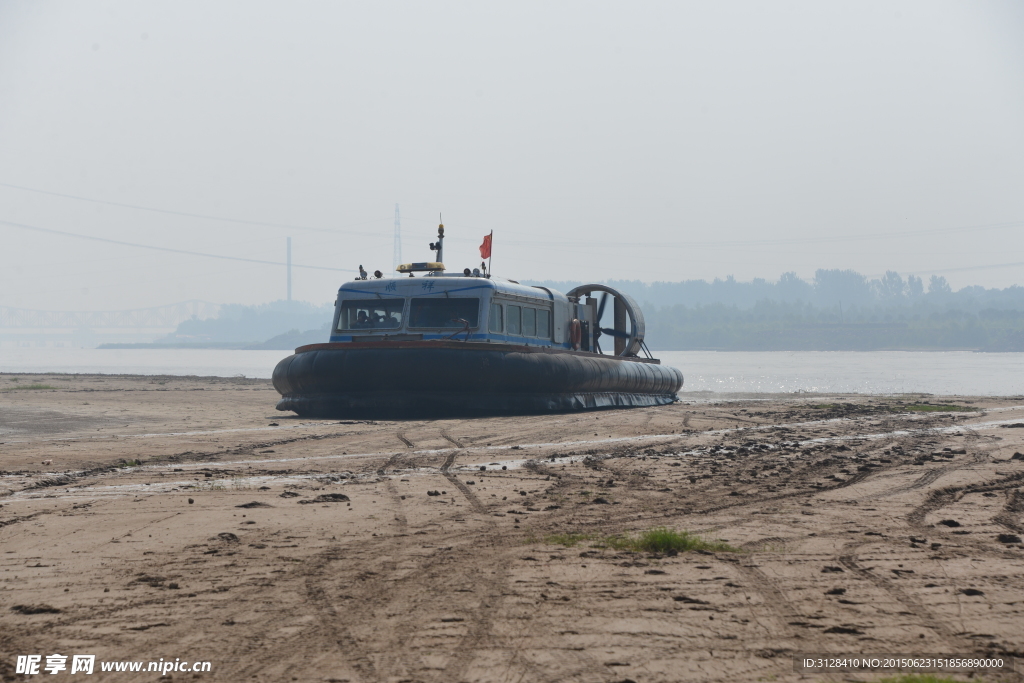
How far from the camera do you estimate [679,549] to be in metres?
4.03

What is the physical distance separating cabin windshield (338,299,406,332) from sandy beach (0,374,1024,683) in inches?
216

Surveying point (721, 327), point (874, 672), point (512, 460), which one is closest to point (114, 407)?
point (512, 460)

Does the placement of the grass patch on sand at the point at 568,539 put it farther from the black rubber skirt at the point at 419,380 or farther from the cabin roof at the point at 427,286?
the cabin roof at the point at 427,286

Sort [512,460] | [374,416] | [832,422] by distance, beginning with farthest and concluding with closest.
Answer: [374,416], [832,422], [512,460]

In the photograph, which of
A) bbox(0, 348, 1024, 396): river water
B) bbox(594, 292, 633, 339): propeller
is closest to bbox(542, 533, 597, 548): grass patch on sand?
bbox(594, 292, 633, 339): propeller

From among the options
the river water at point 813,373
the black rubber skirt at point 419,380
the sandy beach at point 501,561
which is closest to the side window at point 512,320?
the black rubber skirt at point 419,380

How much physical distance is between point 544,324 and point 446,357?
3.20 m

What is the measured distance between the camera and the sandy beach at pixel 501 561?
2812 millimetres

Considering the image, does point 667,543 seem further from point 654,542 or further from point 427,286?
→ point 427,286

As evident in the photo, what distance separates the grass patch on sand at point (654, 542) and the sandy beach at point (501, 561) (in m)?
0.03

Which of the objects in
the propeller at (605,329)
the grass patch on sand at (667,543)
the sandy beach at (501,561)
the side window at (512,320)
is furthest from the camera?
the propeller at (605,329)

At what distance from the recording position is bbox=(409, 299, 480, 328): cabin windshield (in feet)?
43.0

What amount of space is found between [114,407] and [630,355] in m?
9.20

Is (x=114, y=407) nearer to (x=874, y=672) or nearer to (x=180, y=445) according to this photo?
(x=180, y=445)
